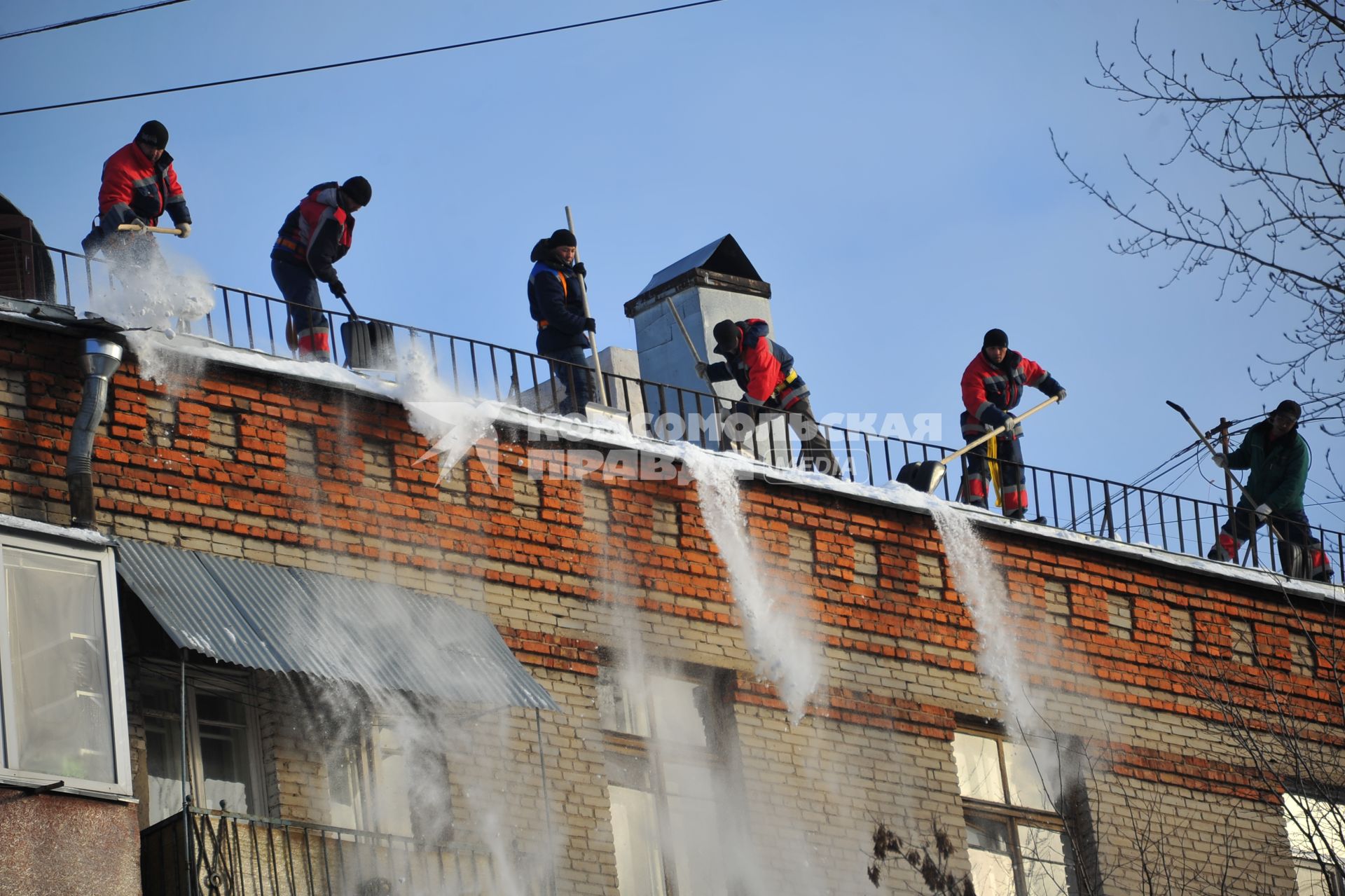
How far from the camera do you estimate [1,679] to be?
9.75 m

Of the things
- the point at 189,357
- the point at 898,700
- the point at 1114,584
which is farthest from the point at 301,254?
the point at 1114,584

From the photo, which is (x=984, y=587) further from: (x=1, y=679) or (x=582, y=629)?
(x=1, y=679)

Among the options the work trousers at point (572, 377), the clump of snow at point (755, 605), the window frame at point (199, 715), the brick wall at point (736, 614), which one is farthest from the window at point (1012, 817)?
the window frame at point (199, 715)

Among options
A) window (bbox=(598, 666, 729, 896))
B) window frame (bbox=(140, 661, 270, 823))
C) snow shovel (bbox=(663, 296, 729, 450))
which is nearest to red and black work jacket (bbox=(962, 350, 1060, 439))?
snow shovel (bbox=(663, 296, 729, 450))

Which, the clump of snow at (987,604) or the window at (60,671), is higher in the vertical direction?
the clump of snow at (987,604)

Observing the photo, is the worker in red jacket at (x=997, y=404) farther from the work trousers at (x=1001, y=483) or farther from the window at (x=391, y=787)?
the window at (x=391, y=787)

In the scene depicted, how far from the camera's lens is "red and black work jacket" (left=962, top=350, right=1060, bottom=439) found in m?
16.0

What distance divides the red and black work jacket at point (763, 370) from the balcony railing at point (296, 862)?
191 inches

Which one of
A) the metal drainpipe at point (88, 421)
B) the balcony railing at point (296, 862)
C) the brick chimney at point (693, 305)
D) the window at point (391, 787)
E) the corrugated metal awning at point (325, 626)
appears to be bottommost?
the balcony railing at point (296, 862)

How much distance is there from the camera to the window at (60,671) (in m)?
9.75

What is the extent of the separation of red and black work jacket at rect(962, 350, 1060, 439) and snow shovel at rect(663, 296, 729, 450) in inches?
80.3

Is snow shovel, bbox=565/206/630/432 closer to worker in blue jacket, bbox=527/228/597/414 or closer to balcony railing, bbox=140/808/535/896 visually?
worker in blue jacket, bbox=527/228/597/414

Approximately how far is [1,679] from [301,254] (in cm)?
421

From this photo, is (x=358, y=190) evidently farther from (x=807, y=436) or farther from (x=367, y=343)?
(x=807, y=436)
